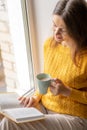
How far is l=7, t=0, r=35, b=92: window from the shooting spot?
1863mm

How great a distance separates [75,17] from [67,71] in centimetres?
26

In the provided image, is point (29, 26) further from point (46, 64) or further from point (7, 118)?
point (7, 118)

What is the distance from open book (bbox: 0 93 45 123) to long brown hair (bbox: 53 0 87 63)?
0.37 meters

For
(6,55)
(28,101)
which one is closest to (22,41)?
(6,55)

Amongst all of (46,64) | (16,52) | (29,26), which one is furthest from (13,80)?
(46,64)

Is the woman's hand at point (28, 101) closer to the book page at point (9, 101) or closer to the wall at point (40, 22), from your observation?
the book page at point (9, 101)

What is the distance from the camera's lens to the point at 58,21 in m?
1.34

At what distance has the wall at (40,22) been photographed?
1.71 m

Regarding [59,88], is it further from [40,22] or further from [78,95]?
[40,22]

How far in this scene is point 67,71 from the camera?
1.42m

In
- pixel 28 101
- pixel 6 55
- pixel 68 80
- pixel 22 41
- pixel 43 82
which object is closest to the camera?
pixel 43 82

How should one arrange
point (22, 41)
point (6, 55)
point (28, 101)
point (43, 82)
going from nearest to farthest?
point (43, 82)
point (28, 101)
point (22, 41)
point (6, 55)

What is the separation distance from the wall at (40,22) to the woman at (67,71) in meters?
0.27

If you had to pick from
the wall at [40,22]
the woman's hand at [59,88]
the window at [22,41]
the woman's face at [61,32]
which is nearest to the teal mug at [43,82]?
the woman's hand at [59,88]
